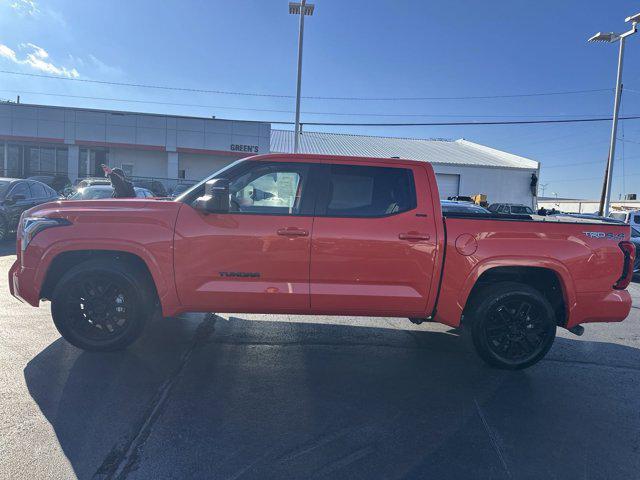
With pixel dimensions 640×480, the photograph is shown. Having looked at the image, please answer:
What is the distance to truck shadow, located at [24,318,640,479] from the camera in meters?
2.86

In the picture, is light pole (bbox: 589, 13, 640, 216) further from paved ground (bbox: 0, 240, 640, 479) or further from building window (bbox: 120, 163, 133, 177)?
building window (bbox: 120, 163, 133, 177)

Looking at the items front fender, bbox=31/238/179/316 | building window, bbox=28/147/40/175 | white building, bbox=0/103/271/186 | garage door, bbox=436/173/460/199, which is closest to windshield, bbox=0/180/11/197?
front fender, bbox=31/238/179/316

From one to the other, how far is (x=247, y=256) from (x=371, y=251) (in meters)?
1.14

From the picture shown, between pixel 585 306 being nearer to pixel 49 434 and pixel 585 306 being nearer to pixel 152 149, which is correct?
pixel 49 434

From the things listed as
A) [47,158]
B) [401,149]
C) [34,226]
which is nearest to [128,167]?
[47,158]

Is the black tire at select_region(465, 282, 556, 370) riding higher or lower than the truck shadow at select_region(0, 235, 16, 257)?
higher

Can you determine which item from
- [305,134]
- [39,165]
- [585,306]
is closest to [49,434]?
[585,306]

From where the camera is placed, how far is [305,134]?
41.2 meters

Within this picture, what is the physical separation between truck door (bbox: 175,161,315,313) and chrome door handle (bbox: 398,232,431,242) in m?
0.87

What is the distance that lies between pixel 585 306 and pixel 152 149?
2898 cm

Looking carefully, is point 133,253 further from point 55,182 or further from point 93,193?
point 55,182

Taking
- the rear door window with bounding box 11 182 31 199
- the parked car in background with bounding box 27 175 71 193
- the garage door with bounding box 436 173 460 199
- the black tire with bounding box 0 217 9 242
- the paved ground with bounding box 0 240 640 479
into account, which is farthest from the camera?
the garage door with bounding box 436 173 460 199

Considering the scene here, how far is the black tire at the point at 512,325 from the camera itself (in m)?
4.34

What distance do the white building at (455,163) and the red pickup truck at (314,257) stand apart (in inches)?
1177
